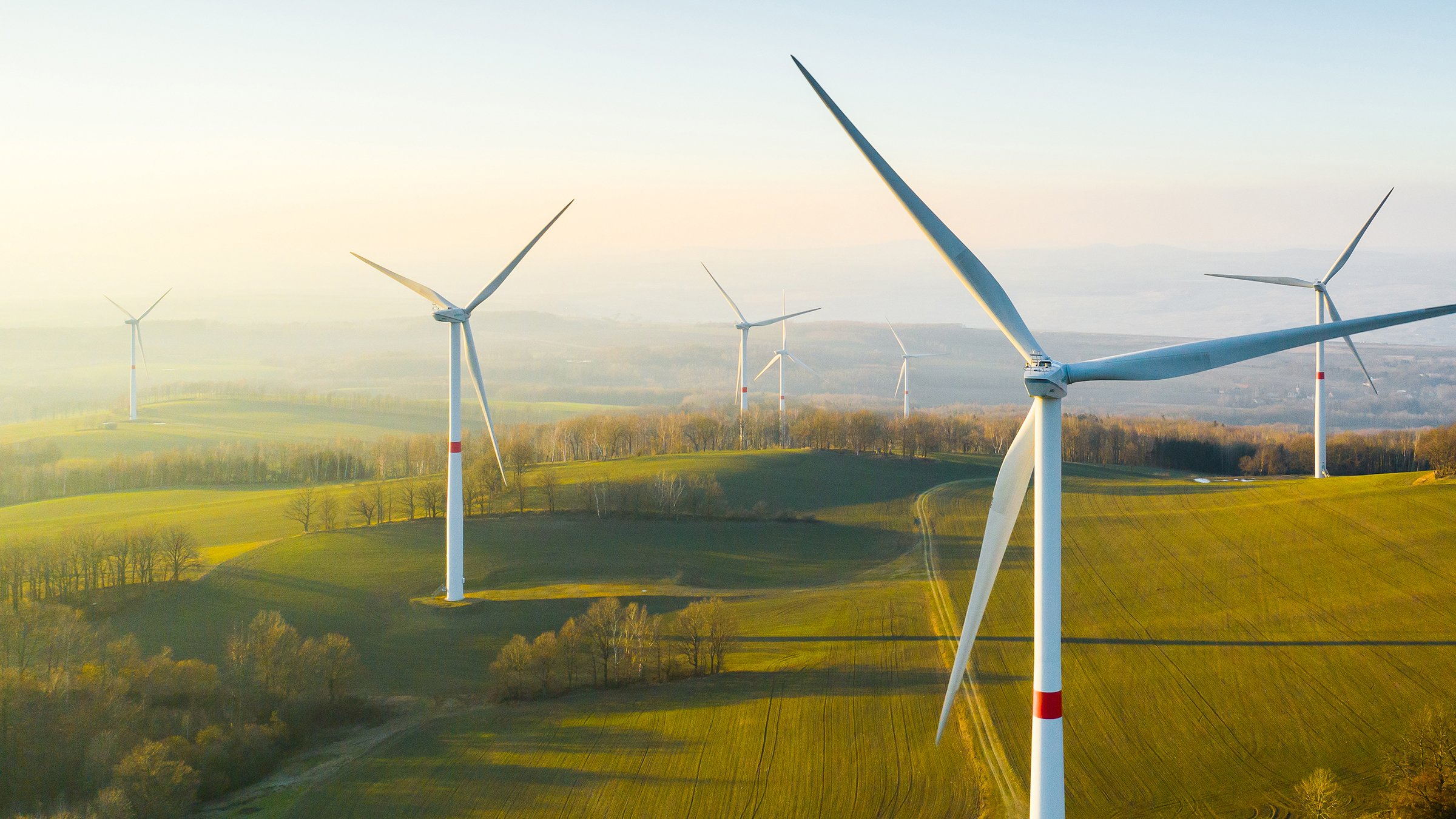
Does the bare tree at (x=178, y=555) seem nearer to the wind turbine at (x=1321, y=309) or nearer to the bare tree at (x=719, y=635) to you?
the bare tree at (x=719, y=635)

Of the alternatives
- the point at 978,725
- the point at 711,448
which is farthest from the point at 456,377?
the point at 711,448

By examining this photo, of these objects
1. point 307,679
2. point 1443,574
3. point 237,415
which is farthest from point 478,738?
point 237,415

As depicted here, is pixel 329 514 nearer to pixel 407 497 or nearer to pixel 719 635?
pixel 407 497

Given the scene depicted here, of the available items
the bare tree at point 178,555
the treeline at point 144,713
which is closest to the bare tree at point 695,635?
the treeline at point 144,713

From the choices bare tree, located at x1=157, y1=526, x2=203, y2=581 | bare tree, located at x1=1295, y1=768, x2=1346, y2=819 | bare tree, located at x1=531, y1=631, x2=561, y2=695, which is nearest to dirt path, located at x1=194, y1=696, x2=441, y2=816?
bare tree, located at x1=531, y1=631, x2=561, y2=695

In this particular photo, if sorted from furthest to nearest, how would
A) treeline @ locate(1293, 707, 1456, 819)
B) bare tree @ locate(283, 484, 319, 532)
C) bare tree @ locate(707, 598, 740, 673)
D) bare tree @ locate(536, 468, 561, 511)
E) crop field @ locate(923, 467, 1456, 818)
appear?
bare tree @ locate(536, 468, 561, 511)
bare tree @ locate(283, 484, 319, 532)
bare tree @ locate(707, 598, 740, 673)
crop field @ locate(923, 467, 1456, 818)
treeline @ locate(1293, 707, 1456, 819)

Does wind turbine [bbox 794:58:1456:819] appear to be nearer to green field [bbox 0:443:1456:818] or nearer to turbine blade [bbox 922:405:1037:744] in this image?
turbine blade [bbox 922:405:1037:744]
